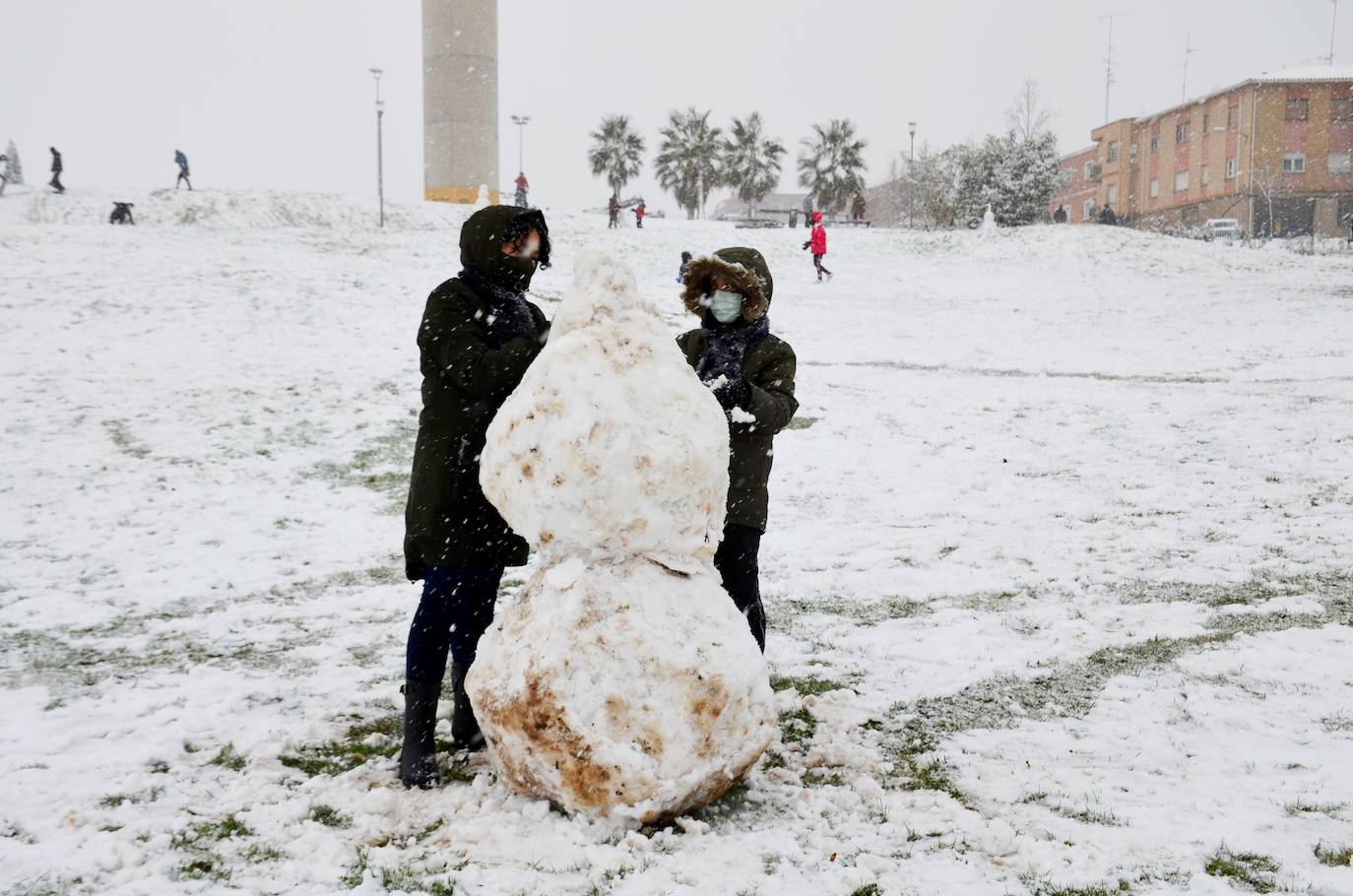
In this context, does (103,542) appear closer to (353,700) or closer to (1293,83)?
(353,700)

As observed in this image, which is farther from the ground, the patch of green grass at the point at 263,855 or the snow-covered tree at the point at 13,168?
the snow-covered tree at the point at 13,168

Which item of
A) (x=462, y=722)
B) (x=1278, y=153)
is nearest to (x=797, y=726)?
(x=462, y=722)

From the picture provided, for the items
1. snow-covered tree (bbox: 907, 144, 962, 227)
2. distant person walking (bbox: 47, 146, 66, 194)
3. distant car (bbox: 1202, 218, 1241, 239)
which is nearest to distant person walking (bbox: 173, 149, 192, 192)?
distant person walking (bbox: 47, 146, 66, 194)

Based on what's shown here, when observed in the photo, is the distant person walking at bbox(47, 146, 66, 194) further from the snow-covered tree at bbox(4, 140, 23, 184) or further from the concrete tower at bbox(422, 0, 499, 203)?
the concrete tower at bbox(422, 0, 499, 203)

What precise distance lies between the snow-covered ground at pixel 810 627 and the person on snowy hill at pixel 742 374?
801mm

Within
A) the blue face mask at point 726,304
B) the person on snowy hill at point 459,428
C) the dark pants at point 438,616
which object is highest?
the blue face mask at point 726,304

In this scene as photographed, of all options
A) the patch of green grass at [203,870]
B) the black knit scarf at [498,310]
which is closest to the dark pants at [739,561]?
the black knit scarf at [498,310]

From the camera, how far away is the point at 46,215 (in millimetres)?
26656

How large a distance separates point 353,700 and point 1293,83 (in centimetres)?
5923

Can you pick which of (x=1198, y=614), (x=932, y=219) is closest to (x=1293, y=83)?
(x=932, y=219)

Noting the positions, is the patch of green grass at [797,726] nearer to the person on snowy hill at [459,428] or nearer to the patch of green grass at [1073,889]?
the patch of green grass at [1073,889]

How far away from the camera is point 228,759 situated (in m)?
3.73

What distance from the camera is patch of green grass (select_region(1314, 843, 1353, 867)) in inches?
111

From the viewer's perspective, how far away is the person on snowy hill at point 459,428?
3373 millimetres
